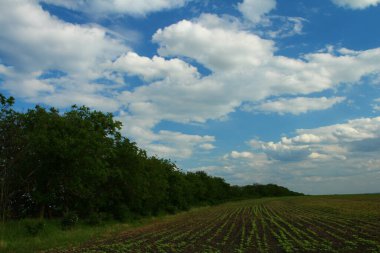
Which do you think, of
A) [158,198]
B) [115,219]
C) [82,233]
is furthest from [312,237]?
[158,198]

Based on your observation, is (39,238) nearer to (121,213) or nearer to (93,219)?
(93,219)

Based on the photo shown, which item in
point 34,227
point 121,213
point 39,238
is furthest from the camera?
point 121,213

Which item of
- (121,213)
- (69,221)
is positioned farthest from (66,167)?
(121,213)

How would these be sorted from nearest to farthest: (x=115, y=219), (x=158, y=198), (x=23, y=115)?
1. (x=23, y=115)
2. (x=115, y=219)
3. (x=158, y=198)

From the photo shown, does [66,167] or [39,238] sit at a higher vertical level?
→ [66,167]

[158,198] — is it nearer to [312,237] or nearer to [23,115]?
[23,115]

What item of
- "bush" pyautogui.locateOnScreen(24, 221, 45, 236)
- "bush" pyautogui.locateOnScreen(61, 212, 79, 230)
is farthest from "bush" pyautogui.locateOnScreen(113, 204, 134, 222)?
"bush" pyautogui.locateOnScreen(24, 221, 45, 236)

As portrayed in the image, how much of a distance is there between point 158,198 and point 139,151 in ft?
30.7

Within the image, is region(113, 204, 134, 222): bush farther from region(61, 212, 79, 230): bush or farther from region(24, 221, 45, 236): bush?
region(24, 221, 45, 236): bush

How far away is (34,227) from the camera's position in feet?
80.1

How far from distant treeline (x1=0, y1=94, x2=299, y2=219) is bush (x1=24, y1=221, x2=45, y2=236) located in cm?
178

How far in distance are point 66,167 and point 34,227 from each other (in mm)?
6402

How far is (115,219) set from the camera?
4106 cm

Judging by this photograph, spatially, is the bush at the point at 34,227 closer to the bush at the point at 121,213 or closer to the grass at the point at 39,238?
the grass at the point at 39,238
